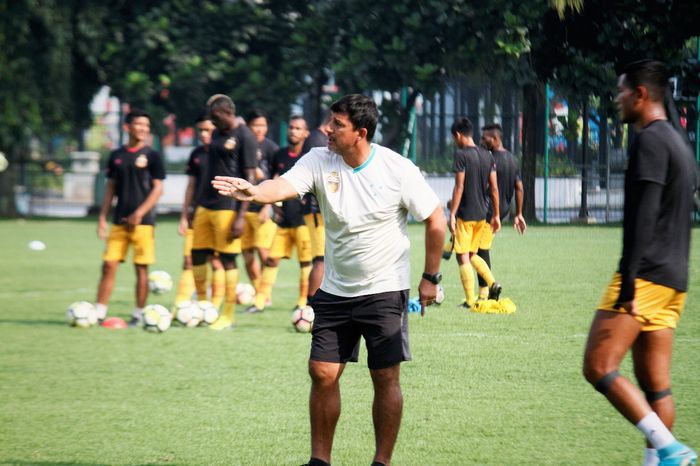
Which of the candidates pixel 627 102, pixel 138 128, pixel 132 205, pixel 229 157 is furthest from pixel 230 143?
pixel 627 102

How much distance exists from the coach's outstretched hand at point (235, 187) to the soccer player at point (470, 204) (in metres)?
4.54

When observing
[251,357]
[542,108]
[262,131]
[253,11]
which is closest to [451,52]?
[542,108]

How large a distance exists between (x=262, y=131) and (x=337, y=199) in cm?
664

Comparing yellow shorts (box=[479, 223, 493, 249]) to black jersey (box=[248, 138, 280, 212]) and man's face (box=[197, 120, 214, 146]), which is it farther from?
man's face (box=[197, 120, 214, 146])

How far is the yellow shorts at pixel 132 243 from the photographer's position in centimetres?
1091

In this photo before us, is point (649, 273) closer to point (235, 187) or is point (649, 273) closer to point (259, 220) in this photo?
point (235, 187)

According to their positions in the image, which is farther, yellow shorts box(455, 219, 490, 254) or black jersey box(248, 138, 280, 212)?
black jersey box(248, 138, 280, 212)

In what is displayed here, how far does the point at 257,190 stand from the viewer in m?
5.53

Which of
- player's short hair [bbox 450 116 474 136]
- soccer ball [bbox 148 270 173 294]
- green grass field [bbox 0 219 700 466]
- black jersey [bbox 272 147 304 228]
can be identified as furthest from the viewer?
soccer ball [bbox 148 270 173 294]

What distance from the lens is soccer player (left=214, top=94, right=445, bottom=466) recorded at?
5.46m

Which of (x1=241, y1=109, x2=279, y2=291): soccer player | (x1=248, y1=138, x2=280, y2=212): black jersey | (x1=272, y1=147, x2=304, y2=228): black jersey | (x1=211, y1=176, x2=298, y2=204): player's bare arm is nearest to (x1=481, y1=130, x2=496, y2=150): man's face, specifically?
(x1=272, y1=147, x2=304, y2=228): black jersey

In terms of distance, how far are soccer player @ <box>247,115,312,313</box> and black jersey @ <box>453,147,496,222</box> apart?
178 cm

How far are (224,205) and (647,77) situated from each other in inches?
237

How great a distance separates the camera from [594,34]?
8562 mm
